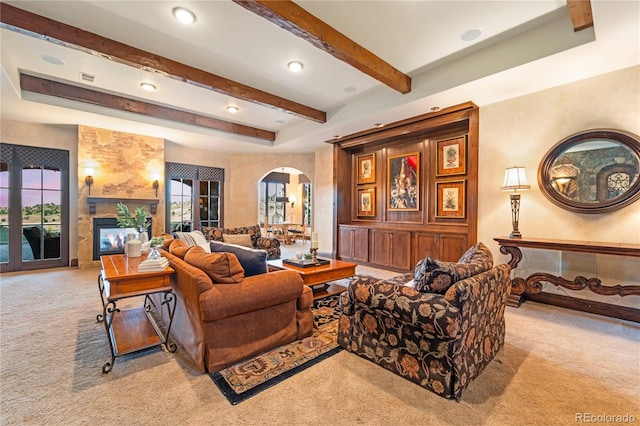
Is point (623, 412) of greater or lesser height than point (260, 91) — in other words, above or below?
below

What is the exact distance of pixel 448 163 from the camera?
5031 mm

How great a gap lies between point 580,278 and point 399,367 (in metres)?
2.73

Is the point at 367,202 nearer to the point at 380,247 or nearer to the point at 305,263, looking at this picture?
the point at 380,247

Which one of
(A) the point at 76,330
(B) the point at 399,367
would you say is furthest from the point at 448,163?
(A) the point at 76,330

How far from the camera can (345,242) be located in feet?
21.6

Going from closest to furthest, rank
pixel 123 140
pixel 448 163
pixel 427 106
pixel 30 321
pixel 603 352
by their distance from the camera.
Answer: pixel 603 352
pixel 30 321
pixel 427 106
pixel 448 163
pixel 123 140

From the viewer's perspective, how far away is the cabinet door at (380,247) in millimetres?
5680

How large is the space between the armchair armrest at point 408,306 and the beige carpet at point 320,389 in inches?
A: 18.5

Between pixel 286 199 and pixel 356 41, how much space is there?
992cm

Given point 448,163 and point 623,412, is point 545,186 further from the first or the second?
point 623,412

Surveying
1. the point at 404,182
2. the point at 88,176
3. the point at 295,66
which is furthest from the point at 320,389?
the point at 88,176

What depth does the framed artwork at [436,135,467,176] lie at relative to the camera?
15.9ft

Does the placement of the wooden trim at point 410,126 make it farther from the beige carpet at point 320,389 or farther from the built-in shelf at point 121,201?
the built-in shelf at point 121,201

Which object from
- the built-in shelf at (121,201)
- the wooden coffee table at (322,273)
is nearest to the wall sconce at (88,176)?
the built-in shelf at (121,201)
